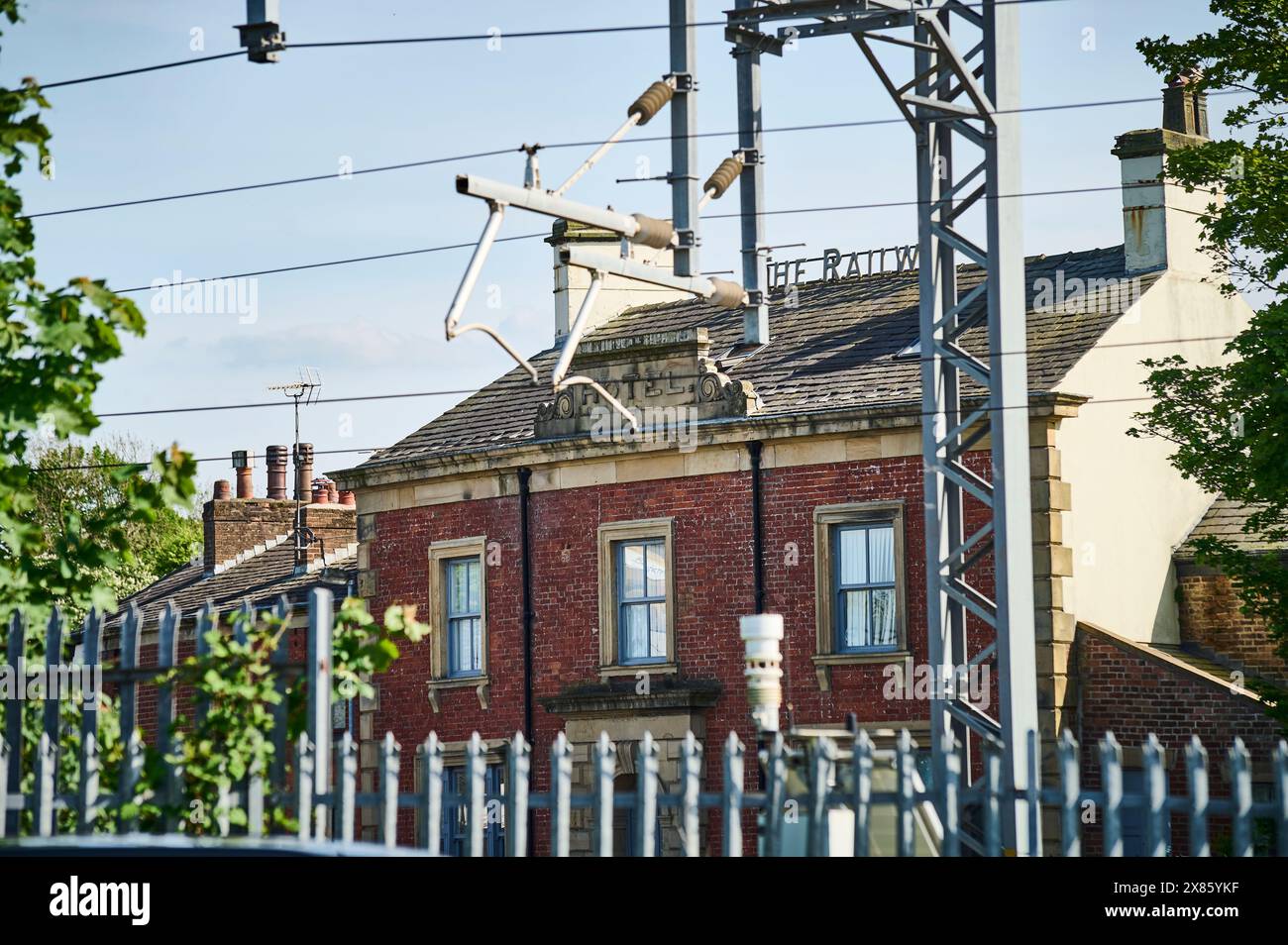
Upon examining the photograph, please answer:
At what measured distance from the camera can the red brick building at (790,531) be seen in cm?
2502

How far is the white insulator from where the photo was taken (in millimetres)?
17234

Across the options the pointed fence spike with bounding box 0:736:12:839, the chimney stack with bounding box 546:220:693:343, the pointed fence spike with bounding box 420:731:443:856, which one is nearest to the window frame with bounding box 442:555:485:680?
the chimney stack with bounding box 546:220:693:343

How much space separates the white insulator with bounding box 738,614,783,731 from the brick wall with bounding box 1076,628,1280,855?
23.2ft

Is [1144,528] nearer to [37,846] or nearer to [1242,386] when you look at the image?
[1242,386]

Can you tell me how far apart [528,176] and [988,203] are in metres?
4.07

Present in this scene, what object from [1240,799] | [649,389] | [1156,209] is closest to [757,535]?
[649,389]

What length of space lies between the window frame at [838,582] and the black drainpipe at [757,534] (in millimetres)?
861

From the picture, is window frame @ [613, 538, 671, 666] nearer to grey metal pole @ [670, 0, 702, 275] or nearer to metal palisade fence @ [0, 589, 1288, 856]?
grey metal pole @ [670, 0, 702, 275]

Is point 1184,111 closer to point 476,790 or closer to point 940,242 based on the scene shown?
point 940,242

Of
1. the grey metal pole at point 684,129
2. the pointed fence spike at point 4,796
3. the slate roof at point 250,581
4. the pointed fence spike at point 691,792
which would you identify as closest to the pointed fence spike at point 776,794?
the pointed fence spike at point 691,792

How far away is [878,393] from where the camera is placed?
86.3 feet

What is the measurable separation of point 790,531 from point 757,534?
1.66 ft
